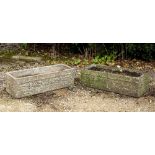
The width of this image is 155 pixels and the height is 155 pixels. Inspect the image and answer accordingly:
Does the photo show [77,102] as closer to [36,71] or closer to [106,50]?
[36,71]

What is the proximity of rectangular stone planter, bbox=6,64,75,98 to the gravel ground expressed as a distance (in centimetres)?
13

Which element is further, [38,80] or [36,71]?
[36,71]

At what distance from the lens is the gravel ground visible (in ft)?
27.8

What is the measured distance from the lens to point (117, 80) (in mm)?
9234

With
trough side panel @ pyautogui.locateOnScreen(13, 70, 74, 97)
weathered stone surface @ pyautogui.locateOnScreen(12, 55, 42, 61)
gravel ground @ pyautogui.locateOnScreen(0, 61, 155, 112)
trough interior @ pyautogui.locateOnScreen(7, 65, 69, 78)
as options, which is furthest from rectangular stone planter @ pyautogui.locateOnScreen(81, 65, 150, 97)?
weathered stone surface @ pyautogui.locateOnScreen(12, 55, 42, 61)

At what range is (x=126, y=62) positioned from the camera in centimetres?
1170

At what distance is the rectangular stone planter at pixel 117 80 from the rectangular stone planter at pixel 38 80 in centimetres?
42

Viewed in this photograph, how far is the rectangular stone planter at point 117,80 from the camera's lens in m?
9.05

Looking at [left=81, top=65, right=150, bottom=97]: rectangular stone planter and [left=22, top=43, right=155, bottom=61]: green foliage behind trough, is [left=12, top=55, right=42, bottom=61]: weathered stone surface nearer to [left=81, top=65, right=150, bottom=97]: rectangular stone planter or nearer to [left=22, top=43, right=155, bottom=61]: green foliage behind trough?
[left=22, top=43, right=155, bottom=61]: green foliage behind trough

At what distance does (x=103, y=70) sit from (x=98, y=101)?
45.4 inches

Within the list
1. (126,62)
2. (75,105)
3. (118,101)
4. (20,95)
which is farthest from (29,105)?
(126,62)

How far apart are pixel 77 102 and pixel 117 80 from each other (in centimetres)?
105

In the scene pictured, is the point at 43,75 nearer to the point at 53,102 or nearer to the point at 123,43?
the point at 53,102

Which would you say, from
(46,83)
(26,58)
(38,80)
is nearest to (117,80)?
(46,83)
